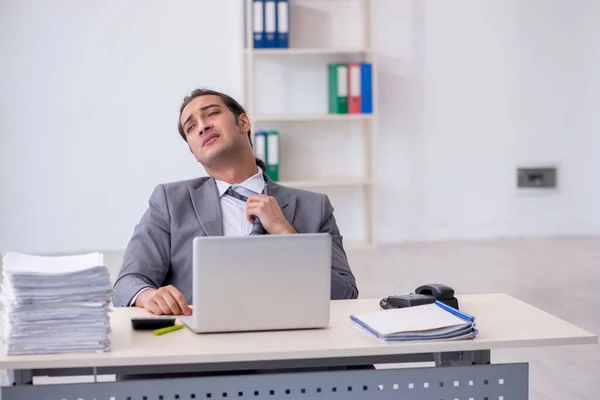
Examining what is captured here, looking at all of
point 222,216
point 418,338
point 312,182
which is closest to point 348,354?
point 418,338

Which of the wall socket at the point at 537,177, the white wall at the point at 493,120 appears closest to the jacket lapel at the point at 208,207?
the white wall at the point at 493,120

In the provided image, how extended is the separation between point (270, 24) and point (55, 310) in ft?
14.8

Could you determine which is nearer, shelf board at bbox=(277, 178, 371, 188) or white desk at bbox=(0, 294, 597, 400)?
white desk at bbox=(0, 294, 597, 400)

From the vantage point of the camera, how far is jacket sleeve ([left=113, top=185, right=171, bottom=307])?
228 centimetres

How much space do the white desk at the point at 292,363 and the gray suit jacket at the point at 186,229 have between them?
415 mm

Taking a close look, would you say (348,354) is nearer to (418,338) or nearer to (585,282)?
(418,338)

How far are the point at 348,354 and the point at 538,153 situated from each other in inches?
205

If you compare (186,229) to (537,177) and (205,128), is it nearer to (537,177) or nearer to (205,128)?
(205,128)

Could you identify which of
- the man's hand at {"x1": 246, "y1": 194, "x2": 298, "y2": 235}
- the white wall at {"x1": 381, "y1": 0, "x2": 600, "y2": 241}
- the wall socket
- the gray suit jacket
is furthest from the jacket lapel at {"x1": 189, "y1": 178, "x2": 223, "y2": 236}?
the wall socket

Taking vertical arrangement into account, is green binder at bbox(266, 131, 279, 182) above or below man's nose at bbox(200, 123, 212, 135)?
below

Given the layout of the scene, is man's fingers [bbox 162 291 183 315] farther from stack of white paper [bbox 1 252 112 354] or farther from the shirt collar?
the shirt collar

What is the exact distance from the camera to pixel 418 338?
1779 mm

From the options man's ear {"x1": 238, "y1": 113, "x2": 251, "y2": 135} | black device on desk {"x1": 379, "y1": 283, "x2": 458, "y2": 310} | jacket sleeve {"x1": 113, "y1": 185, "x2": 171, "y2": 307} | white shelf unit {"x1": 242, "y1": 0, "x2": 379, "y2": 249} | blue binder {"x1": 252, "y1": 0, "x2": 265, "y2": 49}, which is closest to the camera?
black device on desk {"x1": 379, "y1": 283, "x2": 458, "y2": 310}

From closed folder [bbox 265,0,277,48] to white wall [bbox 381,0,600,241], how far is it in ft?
3.06
